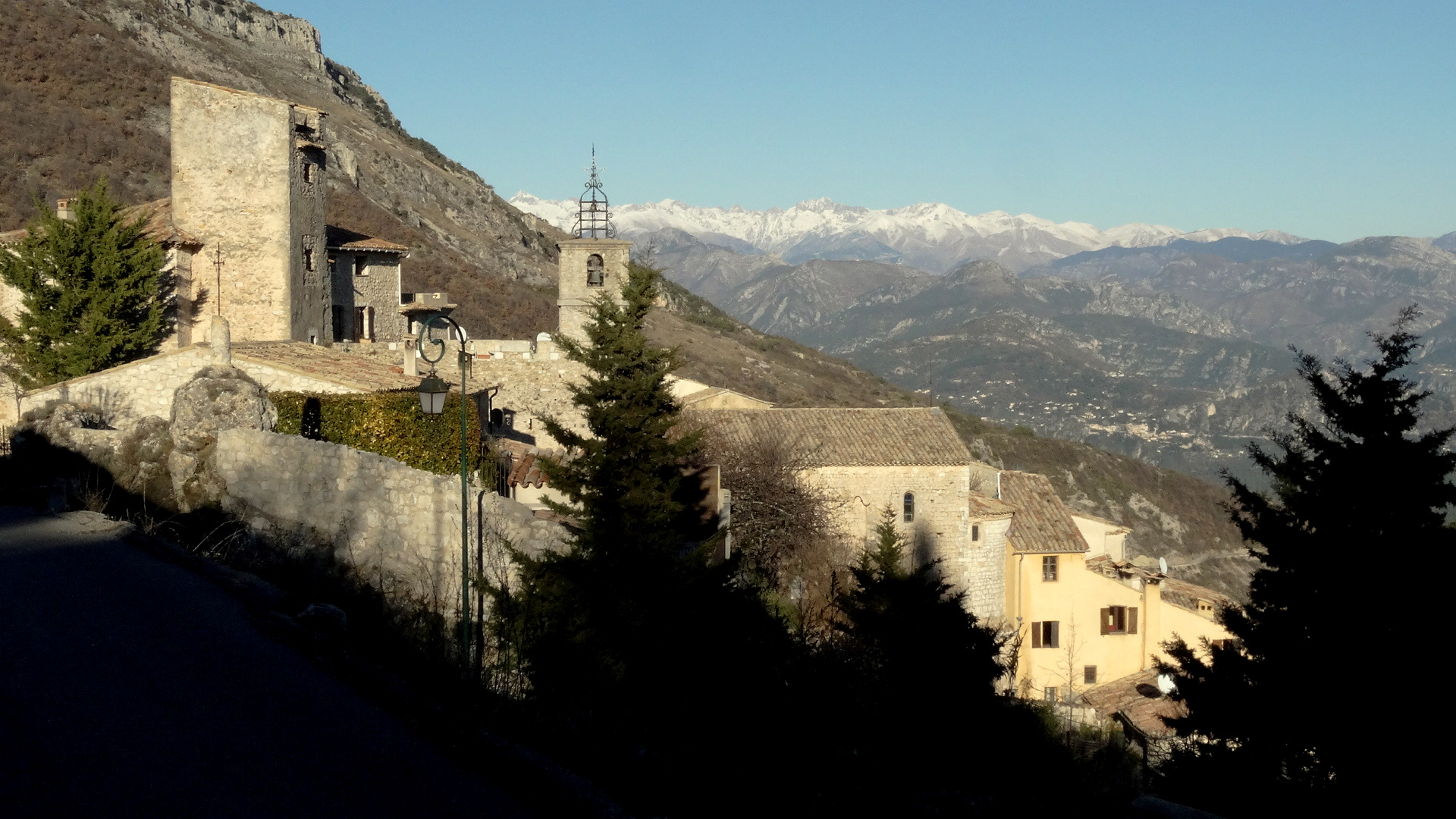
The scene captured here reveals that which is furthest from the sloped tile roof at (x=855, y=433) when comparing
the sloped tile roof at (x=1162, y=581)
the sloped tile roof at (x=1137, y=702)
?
the sloped tile roof at (x=1137, y=702)

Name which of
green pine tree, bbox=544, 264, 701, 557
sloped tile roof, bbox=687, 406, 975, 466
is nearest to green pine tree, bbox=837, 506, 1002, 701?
green pine tree, bbox=544, 264, 701, 557

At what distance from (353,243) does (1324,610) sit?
1029 inches

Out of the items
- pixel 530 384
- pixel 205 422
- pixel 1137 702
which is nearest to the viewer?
pixel 205 422

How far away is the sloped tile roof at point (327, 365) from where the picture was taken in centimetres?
1964

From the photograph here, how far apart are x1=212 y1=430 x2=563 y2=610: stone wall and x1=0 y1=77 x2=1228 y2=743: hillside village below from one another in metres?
0.03

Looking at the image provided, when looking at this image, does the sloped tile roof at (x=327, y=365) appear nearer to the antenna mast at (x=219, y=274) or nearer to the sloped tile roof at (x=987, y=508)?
the antenna mast at (x=219, y=274)

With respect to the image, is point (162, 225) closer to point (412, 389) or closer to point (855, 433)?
point (412, 389)

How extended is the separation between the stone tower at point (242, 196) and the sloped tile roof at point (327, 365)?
10.0ft

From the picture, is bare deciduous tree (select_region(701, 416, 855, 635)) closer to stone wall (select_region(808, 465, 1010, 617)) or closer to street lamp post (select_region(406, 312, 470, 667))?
stone wall (select_region(808, 465, 1010, 617))

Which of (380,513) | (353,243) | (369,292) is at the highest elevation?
(353,243)

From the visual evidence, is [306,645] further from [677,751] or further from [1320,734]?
[1320,734]

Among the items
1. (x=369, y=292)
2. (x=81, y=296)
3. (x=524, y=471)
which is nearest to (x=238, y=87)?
(x=369, y=292)

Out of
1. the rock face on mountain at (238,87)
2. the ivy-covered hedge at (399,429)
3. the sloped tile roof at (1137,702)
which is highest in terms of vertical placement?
the rock face on mountain at (238,87)

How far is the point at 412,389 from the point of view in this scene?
63.8ft
